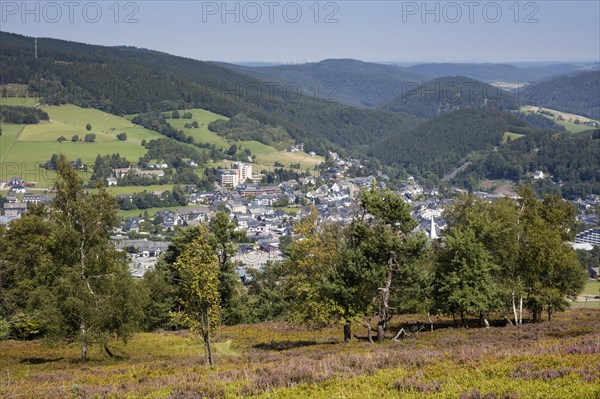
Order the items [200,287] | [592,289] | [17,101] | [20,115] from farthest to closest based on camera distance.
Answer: [17,101] → [20,115] → [592,289] → [200,287]

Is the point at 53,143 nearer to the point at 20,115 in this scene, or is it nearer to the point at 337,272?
the point at 20,115

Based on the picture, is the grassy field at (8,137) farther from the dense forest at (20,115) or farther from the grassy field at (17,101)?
the grassy field at (17,101)

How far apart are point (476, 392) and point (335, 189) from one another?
161 metres

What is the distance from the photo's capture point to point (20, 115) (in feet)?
586

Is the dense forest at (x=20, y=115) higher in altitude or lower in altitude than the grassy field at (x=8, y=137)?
higher

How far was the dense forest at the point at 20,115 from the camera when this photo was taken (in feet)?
582

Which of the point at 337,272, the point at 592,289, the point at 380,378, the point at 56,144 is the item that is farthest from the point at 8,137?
the point at 380,378

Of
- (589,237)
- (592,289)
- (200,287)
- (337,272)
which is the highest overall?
(200,287)

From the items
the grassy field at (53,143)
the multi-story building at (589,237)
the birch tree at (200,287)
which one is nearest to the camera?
the birch tree at (200,287)

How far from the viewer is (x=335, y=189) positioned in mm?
170125

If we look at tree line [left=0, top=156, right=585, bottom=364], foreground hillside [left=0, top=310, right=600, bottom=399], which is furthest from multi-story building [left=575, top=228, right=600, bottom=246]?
foreground hillside [left=0, top=310, right=600, bottom=399]

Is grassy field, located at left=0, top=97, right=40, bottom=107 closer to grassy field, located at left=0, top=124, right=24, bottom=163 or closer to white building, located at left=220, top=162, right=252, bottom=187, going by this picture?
grassy field, located at left=0, top=124, right=24, bottom=163

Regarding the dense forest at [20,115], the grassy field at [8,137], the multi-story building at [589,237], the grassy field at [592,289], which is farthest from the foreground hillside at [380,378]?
the dense forest at [20,115]

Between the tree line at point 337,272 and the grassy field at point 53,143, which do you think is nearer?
the tree line at point 337,272
